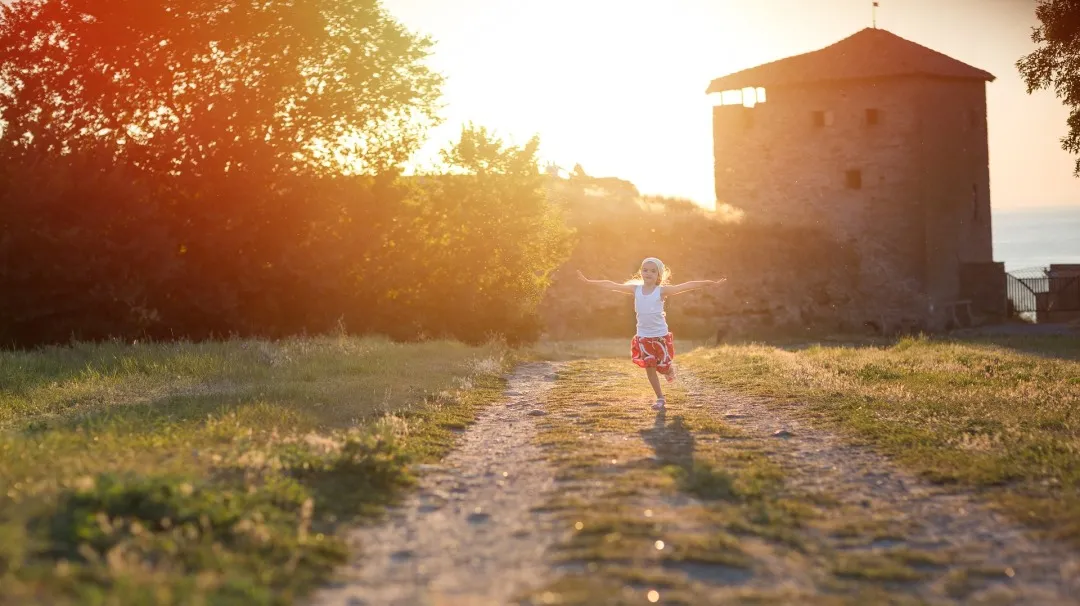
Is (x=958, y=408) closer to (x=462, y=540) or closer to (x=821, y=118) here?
(x=462, y=540)

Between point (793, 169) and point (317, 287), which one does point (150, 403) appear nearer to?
point (317, 287)

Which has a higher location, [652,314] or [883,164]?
[883,164]

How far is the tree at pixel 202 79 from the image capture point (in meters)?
24.5

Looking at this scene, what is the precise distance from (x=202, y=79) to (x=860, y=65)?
36.6 metres

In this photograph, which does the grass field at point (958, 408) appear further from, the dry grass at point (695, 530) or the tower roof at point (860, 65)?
the tower roof at point (860, 65)

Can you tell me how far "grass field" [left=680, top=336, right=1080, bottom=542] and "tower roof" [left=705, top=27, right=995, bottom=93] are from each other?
31.0 metres

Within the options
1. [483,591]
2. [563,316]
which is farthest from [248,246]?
[483,591]

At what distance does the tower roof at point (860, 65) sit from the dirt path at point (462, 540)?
46.3 metres

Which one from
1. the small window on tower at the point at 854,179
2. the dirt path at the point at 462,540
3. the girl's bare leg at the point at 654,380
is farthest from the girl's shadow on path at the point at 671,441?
the small window on tower at the point at 854,179

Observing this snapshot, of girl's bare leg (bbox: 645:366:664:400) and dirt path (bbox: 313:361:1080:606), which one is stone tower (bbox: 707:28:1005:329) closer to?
girl's bare leg (bbox: 645:366:664:400)

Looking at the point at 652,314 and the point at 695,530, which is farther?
the point at 652,314

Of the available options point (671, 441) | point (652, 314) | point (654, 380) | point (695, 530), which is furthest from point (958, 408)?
point (695, 530)

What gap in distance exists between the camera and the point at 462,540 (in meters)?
6.07

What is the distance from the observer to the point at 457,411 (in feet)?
41.0
